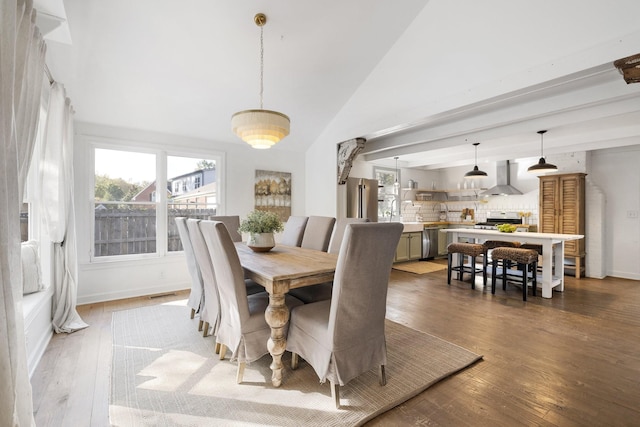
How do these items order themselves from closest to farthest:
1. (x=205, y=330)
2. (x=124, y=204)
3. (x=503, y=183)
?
(x=205, y=330) < (x=124, y=204) < (x=503, y=183)

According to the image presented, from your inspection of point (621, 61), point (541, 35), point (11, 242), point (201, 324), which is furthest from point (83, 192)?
point (621, 61)

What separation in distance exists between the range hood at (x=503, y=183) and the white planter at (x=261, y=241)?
19.4 ft

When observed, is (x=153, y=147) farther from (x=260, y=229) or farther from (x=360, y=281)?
(x=360, y=281)

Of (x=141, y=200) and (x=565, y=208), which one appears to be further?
(x=565, y=208)

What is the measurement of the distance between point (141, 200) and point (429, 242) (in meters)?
5.99

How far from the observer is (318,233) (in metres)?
3.47

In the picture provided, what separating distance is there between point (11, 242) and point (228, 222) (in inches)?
110

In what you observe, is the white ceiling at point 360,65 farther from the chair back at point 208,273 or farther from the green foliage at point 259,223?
the green foliage at point 259,223

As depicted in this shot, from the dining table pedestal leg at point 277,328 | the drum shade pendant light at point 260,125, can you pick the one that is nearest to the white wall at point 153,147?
the drum shade pendant light at point 260,125

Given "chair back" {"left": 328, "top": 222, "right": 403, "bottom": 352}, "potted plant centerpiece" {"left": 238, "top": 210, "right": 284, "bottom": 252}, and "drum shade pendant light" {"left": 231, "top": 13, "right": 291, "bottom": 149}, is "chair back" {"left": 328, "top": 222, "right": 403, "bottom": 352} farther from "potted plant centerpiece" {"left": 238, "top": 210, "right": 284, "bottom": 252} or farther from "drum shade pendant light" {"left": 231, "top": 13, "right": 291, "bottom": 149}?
"drum shade pendant light" {"left": 231, "top": 13, "right": 291, "bottom": 149}

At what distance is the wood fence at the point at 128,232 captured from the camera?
398cm

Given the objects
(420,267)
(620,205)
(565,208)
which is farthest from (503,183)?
(420,267)

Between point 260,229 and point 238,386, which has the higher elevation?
point 260,229

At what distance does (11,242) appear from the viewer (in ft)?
3.89
